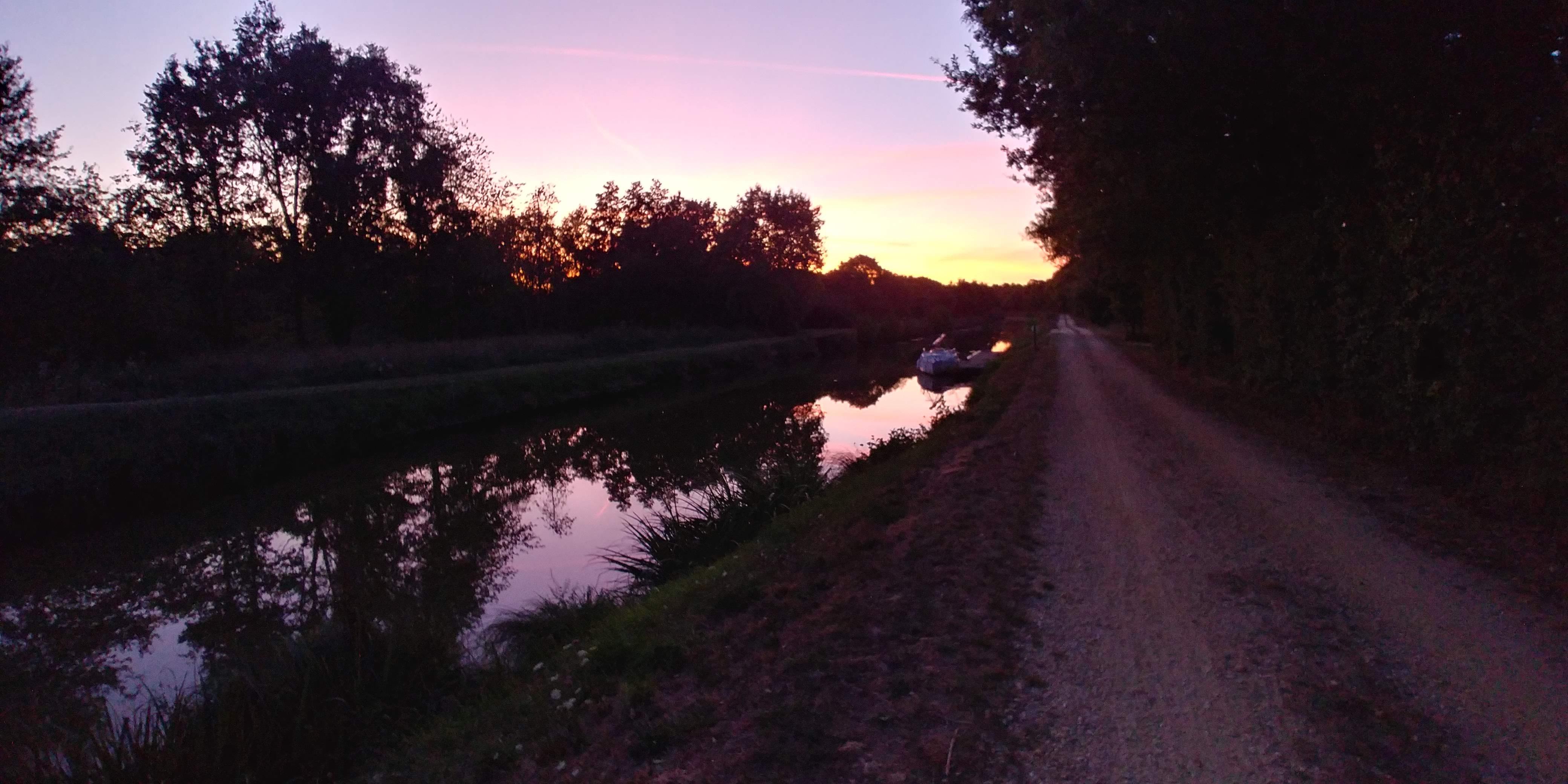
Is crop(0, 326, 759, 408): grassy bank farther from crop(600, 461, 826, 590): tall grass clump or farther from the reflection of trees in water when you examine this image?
crop(600, 461, 826, 590): tall grass clump

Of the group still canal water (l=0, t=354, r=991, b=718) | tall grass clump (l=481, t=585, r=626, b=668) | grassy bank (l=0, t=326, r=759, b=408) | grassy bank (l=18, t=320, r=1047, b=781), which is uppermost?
grassy bank (l=0, t=326, r=759, b=408)

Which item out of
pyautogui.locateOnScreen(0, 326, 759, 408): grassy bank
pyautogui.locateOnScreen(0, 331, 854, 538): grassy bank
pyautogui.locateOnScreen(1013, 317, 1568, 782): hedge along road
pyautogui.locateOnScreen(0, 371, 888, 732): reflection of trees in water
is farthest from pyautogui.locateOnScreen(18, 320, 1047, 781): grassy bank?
pyautogui.locateOnScreen(0, 326, 759, 408): grassy bank

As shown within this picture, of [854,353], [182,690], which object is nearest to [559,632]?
[182,690]

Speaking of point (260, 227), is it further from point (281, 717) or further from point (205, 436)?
point (281, 717)

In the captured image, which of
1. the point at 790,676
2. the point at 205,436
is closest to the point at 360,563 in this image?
the point at 790,676

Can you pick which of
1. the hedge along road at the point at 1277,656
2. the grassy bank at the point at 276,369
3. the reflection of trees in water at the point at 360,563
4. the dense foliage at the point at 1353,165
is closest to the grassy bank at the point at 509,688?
the reflection of trees in water at the point at 360,563

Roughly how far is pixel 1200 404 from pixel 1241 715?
45.7 feet

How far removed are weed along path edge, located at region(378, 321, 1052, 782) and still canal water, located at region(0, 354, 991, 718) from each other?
2752 mm

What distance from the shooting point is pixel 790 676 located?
16.9ft

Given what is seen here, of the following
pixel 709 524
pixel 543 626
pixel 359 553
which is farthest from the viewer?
pixel 359 553

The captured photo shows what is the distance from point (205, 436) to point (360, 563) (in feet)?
29.5

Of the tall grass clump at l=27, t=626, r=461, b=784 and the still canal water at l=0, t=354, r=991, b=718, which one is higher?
the tall grass clump at l=27, t=626, r=461, b=784

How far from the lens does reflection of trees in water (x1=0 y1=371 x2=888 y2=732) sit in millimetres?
8453

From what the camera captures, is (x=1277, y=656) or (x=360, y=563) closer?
(x=1277, y=656)
